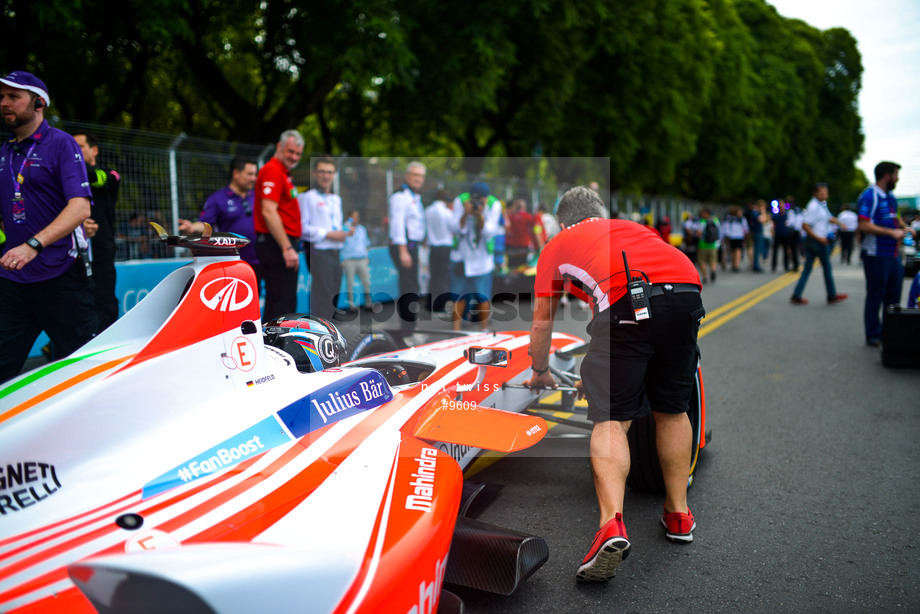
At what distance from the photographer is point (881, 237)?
6.90m

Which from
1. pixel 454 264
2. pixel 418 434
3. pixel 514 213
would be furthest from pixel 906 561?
pixel 514 213

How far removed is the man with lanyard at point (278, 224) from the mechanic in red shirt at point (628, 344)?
10.1 ft

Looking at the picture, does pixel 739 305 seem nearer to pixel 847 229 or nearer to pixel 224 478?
pixel 847 229

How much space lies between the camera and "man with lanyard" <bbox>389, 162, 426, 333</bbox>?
7789 millimetres

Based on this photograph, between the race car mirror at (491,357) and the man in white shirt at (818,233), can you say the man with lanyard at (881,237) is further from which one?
the race car mirror at (491,357)

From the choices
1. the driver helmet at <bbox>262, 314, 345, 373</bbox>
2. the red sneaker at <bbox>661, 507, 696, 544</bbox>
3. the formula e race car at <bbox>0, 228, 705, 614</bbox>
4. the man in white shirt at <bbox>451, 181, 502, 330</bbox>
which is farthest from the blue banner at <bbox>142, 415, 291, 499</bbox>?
the man in white shirt at <bbox>451, 181, 502, 330</bbox>

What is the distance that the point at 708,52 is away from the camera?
871 inches

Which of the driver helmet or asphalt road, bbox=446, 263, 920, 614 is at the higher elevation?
the driver helmet

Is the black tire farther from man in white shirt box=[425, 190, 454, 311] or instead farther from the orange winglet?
man in white shirt box=[425, 190, 454, 311]

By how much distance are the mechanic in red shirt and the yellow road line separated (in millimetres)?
5690

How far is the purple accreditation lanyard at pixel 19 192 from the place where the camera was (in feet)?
11.0

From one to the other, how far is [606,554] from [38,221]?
311cm

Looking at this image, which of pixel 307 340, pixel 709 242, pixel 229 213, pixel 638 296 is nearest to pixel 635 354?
pixel 638 296

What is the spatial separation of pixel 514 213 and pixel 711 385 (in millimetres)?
6663
